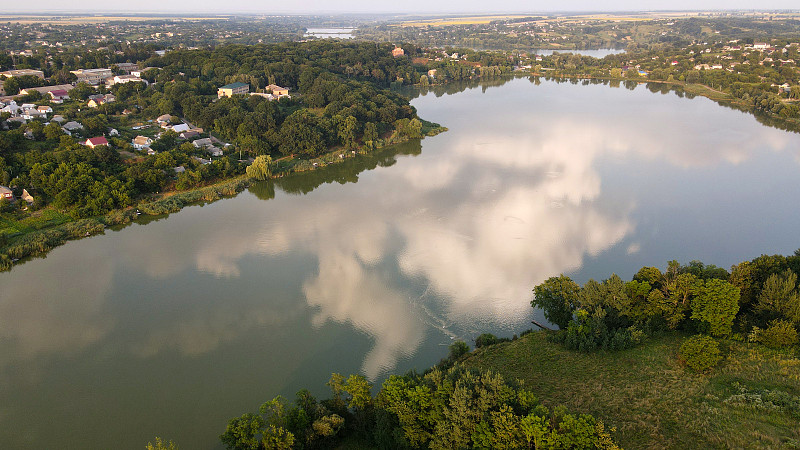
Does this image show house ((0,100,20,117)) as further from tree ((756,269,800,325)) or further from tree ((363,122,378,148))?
tree ((756,269,800,325))

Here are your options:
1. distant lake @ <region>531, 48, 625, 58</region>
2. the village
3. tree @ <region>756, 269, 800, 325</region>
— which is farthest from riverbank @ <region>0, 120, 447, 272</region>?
distant lake @ <region>531, 48, 625, 58</region>

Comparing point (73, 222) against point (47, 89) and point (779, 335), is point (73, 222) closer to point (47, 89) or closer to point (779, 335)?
point (47, 89)

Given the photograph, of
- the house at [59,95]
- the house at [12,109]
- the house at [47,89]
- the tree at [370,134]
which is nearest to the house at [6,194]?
the house at [12,109]

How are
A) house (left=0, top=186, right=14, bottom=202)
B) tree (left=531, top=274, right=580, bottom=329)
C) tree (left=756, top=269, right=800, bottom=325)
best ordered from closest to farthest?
tree (left=756, top=269, right=800, bottom=325)
tree (left=531, top=274, right=580, bottom=329)
house (left=0, top=186, right=14, bottom=202)

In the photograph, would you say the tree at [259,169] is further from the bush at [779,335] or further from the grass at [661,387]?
the bush at [779,335]

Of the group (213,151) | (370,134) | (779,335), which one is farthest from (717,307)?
(213,151)

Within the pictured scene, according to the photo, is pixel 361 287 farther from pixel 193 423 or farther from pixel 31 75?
pixel 31 75
